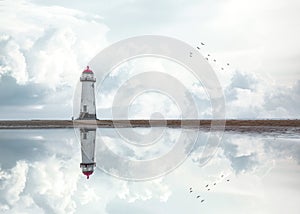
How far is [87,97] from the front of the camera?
5756cm

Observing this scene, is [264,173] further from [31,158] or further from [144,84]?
[144,84]

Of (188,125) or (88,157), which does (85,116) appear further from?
(88,157)

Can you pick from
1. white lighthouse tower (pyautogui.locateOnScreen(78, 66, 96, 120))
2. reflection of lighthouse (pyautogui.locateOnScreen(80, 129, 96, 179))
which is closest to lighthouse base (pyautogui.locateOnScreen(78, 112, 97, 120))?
white lighthouse tower (pyautogui.locateOnScreen(78, 66, 96, 120))

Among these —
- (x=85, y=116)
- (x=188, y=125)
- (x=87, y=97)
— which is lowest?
(x=188, y=125)

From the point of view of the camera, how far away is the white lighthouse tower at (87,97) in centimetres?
5734

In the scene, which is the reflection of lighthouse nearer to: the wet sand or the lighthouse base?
the lighthouse base

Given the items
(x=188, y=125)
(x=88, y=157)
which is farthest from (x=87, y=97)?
(x=88, y=157)

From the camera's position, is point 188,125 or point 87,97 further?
point 188,125

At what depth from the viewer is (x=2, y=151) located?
2725 centimetres

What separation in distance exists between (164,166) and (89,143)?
463 inches

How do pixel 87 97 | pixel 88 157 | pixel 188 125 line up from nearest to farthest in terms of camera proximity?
pixel 88 157 → pixel 87 97 → pixel 188 125

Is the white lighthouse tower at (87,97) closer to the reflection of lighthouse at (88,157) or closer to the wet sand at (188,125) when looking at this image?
the wet sand at (188,125)

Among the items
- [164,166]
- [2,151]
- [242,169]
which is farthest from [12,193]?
[2,151]

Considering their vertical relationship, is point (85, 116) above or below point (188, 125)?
above
